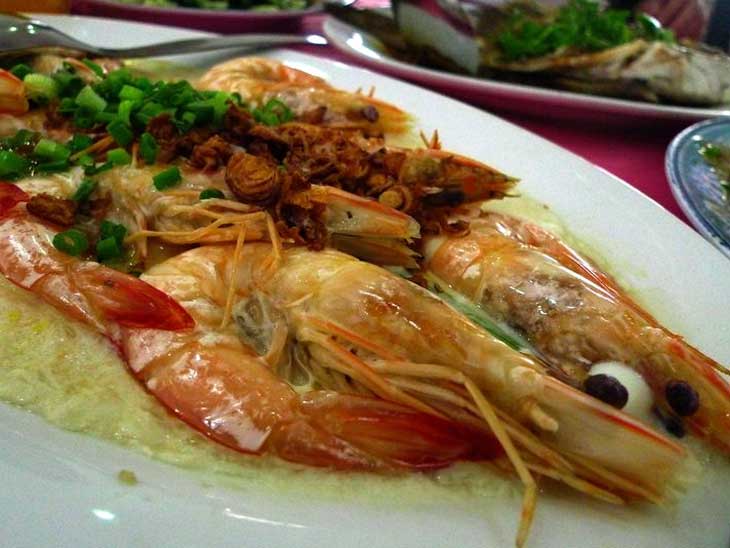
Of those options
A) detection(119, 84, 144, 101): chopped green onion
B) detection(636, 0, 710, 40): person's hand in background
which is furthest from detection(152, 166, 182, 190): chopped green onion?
detection(636, 0, 710, 40): person's hand in background

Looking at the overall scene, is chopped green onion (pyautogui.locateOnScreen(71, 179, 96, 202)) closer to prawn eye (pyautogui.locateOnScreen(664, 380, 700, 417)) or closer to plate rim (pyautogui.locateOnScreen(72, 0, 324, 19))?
prawn eye (pyautogui.locateOnScreen(664, 380, 700, 417))

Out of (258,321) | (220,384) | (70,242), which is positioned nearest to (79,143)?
(70,242)

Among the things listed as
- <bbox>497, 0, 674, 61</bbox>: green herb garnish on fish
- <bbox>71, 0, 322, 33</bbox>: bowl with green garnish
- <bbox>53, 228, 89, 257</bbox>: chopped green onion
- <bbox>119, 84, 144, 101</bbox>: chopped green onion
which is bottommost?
<bbox>53, 228, 89, 257</bbox>: chopped green onion

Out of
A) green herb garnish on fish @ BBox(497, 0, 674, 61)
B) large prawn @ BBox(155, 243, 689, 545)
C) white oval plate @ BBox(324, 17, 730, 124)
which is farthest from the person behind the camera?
green herb garnish on fish @ BBox(497, 0, 674, 61)

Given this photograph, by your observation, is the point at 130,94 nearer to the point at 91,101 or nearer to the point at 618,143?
the point at 91,101

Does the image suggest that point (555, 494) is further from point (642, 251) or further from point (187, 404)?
point (642, 251)

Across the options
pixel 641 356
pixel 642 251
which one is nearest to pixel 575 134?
pixel 642 251

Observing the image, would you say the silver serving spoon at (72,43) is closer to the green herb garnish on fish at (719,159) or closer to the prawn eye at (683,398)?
the green herb garnish on fish at (719,159)
